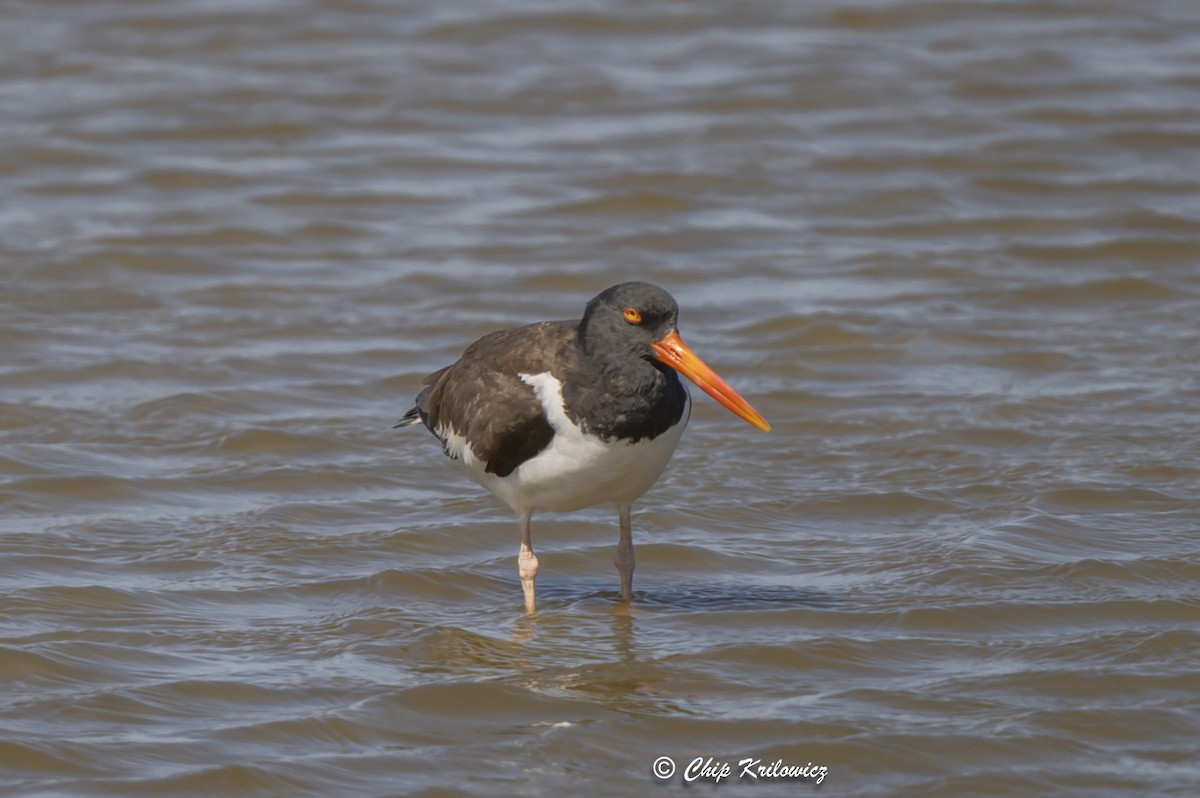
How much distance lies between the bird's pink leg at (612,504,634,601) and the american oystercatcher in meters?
0.18

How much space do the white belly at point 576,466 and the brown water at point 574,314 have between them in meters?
0.48

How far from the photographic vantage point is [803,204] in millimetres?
11305

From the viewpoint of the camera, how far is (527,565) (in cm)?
627

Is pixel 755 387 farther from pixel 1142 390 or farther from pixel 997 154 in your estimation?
pixel 997 154

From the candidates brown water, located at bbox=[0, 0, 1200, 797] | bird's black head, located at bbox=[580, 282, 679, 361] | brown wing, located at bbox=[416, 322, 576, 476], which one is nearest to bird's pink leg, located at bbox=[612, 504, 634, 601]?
brown water, located at bbox=[0, 0, 1200, 797]

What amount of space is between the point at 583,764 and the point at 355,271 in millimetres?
5749

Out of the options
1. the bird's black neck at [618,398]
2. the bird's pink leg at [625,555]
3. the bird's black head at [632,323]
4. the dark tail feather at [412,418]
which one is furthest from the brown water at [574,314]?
the bird's black head at [632,323]

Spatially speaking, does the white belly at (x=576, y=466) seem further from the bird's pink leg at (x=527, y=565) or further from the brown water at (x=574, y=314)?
the brown water at (x=574, y=314)

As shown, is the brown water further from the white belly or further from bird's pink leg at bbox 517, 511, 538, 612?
the white belly

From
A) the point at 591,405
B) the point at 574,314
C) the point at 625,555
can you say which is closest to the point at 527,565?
the point at 625,555

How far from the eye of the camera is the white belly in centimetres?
581

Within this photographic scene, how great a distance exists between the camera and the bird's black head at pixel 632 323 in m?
5.84

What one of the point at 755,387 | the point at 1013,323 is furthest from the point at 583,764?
the point at 1013,323

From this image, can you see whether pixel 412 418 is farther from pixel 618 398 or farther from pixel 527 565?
pixel 618 398
